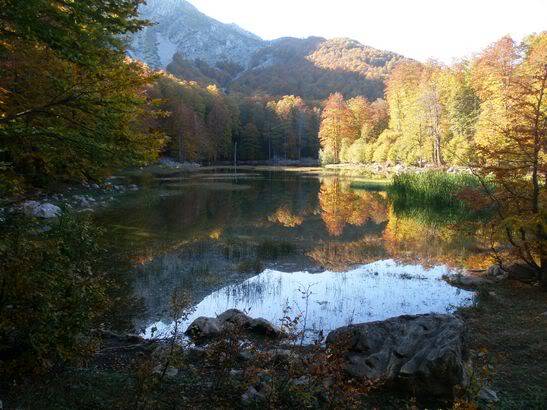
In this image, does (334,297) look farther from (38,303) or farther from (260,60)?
(260,60)

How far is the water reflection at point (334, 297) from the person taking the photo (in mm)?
7812

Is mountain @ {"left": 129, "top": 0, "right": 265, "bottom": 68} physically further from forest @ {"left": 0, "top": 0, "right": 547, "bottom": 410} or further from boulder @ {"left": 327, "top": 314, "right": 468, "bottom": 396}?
boulder @ {"left": 327, "top": 314, "right": 468, "bottom": 396}

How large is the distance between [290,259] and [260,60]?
177 m

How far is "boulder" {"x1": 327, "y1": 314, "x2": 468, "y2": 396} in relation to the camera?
4434mm

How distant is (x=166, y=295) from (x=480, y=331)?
6108 millimetres

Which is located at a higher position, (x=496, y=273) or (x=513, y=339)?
(x=513, y=339)

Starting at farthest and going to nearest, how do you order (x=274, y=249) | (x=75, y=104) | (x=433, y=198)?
(x=433, y=198) → (x=274, y=249) → (x=75, y=104)

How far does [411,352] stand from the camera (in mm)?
Answer: 4879

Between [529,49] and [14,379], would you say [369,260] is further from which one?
[529,49]

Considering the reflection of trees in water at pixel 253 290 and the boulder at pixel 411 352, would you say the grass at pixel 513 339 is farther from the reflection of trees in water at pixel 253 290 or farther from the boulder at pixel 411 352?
the reflection of trees in water at pixel 253 290

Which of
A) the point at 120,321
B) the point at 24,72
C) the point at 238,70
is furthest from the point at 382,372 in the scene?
the point at 238,70

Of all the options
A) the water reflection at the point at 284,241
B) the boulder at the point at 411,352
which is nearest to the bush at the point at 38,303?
the boulder at the point at 411,352

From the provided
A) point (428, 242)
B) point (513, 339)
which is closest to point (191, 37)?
point (428, 242)

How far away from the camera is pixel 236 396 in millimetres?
4188
